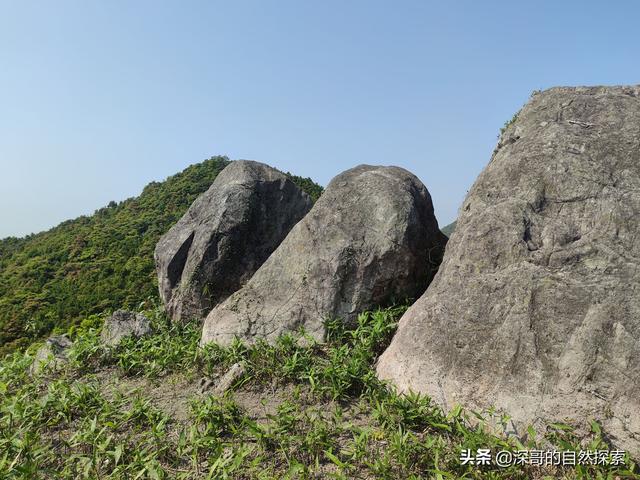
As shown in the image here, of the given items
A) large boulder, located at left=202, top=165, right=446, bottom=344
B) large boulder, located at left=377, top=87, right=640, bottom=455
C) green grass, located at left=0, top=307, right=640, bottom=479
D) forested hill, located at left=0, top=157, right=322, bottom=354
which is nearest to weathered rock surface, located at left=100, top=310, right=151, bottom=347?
green grass, located at left=0, top=307, right=640, bottom=479

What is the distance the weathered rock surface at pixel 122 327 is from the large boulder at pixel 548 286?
163 inches

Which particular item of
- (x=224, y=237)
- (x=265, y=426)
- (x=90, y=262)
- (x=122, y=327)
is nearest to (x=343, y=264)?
(x=224, y=237)

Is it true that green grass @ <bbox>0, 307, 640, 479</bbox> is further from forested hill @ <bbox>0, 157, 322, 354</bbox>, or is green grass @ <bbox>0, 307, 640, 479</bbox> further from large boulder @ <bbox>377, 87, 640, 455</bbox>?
forested hill @ <bbox>0, 157, 322, 354</bbox>

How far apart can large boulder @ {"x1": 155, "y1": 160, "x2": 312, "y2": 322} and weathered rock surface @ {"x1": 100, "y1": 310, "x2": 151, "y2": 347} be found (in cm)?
57

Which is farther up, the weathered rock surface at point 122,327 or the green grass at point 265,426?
the weathered rock surface at point 122,327

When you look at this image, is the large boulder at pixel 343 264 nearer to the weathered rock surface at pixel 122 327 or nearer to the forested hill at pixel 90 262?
the weathered rock surface at pixel 122 327

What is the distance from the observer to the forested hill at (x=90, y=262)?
13.2m

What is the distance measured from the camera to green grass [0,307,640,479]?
4559 mm

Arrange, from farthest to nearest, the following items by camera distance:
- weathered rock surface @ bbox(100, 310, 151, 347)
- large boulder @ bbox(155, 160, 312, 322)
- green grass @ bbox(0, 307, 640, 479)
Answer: large boulder @ bbox(155, 160, 312, 322) < weathered rock surface @ bbox(100, 310, 151, 347) < green grass @ bbox(0, 307, 640, 479)

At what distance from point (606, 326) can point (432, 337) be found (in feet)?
5.46

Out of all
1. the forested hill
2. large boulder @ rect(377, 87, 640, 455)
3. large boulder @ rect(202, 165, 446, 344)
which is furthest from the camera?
the forested hill

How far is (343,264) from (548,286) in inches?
110

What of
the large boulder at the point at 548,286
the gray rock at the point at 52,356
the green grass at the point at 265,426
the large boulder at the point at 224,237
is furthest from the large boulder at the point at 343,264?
the gray rock at the point at 52,356

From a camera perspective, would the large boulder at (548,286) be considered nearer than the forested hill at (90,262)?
Yes
